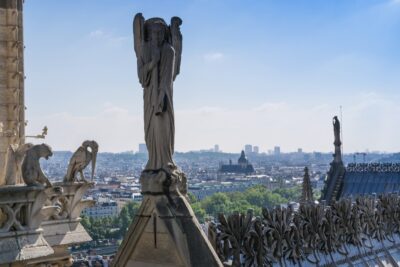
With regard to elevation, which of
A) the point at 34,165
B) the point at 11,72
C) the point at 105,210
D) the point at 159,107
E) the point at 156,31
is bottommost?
the point at 105,210

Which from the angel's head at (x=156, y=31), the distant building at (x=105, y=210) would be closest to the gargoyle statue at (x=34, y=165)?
the angel's head at (x=156, y=31)

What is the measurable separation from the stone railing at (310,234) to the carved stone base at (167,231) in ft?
7.27

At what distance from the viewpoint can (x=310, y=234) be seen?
13.2 meters

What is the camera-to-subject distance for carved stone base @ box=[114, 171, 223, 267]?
25.5 feet

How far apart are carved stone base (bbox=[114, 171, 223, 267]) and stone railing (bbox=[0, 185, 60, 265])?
1.70 m

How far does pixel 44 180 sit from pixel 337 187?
107 ft

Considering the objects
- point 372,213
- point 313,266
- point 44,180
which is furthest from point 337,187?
point 44,180

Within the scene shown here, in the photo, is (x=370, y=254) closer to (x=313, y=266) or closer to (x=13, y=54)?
(x=313, y=266)

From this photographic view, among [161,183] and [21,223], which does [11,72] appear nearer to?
[21,223]

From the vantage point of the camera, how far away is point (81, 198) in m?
13.0

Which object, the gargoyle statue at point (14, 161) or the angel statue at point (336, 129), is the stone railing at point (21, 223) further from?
the angel statue at point (336, 129)

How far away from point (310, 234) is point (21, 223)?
608cm

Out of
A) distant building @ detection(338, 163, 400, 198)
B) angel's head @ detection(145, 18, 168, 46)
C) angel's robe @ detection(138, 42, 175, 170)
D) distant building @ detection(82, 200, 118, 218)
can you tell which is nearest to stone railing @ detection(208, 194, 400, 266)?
angel's robe @ detection(138, 42, 175, 170)

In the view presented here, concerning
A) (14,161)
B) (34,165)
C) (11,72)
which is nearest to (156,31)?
(34,165)
